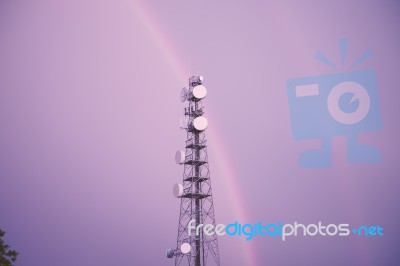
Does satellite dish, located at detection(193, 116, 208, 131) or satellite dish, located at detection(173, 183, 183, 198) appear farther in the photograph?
satellite dish, located at detection(193, 116, 208, 131)

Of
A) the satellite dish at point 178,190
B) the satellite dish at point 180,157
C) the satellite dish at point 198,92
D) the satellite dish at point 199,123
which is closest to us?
the satellite dish at point 178,190

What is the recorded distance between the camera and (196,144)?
39219 mm

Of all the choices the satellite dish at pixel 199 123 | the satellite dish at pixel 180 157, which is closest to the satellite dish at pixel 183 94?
the satellite dish at pixel 199 123

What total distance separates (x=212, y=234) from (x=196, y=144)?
26.1 ft

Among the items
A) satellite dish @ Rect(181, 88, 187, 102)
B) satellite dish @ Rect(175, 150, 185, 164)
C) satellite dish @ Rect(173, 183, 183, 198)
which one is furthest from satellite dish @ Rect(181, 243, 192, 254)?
satellite dish @ Rect(181, 88, 187, 102)

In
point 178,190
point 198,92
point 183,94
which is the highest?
point 183,94

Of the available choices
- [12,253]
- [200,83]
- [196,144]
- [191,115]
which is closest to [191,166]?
[196,144]

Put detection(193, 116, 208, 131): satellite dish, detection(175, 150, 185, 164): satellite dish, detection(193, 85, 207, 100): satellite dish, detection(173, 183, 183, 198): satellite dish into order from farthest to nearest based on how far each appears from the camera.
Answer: detection(193, 85, 207, 100): satellite dish, detection(193, 116, 208, 131): satellite dish, detection(175, 150, 185, 164): satellite dish, detection(173, 183, 183, 198): satellite dish

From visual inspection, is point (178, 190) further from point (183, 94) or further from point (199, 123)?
point (183, 94)

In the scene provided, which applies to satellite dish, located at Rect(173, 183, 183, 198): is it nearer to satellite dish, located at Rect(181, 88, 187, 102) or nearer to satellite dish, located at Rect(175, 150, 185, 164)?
satellite dish, located at Rect(175, 150, 185, 164)

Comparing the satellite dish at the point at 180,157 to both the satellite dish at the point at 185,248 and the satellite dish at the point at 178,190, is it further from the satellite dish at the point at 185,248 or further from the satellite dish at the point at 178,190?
the satellite dish at the point at 185,248

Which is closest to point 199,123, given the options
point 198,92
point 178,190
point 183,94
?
point 198,92

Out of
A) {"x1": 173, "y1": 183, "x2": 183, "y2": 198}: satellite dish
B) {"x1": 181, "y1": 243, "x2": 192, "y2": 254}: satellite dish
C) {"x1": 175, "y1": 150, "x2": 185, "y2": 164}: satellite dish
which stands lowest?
{"x1": 181, "y1": 243, "x2": 192, "y2": 254}: satellite dish

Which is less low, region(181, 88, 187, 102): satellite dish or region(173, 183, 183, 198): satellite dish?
region(181, 88, 187, 102): satellite dish
